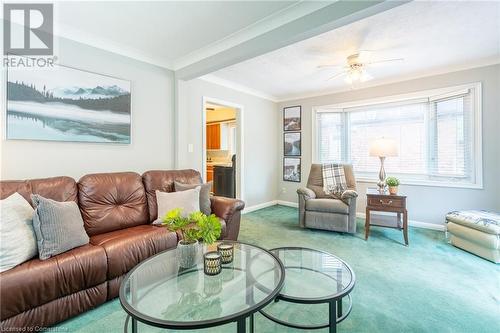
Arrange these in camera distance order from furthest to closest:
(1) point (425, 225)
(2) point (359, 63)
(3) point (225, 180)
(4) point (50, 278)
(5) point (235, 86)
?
(3) point (225, 180)
(5) point (235, 86)
(1) point (425, 225)
(2) point (359, 63)
(4) point (50, 278)

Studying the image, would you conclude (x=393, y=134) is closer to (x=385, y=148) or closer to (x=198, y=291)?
(x=385, y=148)

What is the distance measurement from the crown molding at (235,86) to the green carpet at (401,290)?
2.49 metres

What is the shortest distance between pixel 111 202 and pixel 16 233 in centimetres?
79

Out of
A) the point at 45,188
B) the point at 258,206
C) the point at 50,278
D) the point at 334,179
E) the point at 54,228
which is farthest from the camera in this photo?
the point at 258,206

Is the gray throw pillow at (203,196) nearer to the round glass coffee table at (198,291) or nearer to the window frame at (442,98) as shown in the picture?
the round glass coffee table at (198,291)

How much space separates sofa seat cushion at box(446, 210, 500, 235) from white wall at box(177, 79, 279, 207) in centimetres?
306

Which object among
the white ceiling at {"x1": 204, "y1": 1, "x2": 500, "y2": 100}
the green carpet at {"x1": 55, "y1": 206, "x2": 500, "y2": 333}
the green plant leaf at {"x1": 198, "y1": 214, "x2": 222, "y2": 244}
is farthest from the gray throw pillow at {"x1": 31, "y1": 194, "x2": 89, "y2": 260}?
Result: the white ceiling at {"x1": 204, "y1": 1, "x2": 500, "y2": 100}

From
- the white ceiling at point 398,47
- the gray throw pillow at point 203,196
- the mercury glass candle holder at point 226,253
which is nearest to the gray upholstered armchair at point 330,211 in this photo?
the gray throw pillow at point 203,196

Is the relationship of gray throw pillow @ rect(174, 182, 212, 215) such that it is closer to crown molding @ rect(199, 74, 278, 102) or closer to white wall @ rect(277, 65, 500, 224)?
crown molding @ rect(199, 74, 278, 102)

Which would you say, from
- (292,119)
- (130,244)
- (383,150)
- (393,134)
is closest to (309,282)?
(130,244)

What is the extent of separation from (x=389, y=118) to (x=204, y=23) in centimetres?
336

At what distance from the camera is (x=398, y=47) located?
2781 millimetres

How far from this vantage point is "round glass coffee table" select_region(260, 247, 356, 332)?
1.53 meters

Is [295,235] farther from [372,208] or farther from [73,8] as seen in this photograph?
[73,8]
